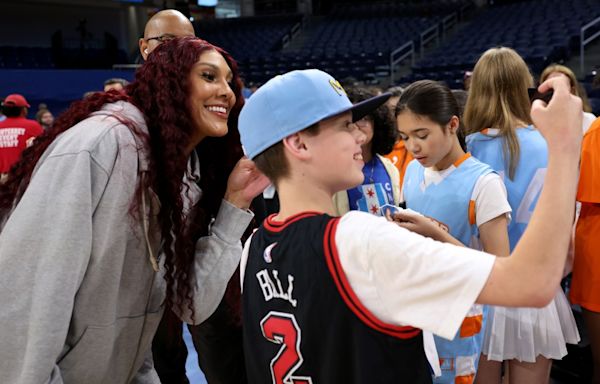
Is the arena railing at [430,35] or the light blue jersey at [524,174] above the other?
the arena railing at [430,35]

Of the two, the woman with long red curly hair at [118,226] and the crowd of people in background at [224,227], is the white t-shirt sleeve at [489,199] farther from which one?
the woman with long red curly hair at [118,226]

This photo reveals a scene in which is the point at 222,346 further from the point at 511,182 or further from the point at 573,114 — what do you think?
the point at 573,114

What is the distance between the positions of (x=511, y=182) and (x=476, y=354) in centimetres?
79

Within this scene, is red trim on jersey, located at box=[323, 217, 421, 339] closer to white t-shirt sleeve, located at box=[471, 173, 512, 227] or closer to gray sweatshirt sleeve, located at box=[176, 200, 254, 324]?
gray sweatshirt sleeve, located at box=[176, 200, 254, 324]

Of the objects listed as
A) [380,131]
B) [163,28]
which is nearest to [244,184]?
[380,131]

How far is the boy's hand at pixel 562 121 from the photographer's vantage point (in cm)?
97

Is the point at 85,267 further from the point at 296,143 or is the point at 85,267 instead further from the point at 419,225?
the point at 419,225

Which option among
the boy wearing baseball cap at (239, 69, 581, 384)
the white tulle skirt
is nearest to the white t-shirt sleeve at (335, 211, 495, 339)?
the boy wearing baseball cap at (239, 69, 581, 384)

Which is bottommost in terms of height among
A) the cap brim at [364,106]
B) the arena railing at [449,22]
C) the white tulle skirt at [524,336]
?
the white tulle skirt at [524,336]

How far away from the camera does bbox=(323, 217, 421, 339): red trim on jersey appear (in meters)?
1.08

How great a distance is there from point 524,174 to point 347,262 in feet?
5.39

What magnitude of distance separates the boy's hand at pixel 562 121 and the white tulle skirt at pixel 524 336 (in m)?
1.49

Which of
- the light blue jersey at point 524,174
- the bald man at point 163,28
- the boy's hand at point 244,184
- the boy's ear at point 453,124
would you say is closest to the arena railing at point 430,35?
the bald man at point 163,28

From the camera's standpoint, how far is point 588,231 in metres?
2.39
